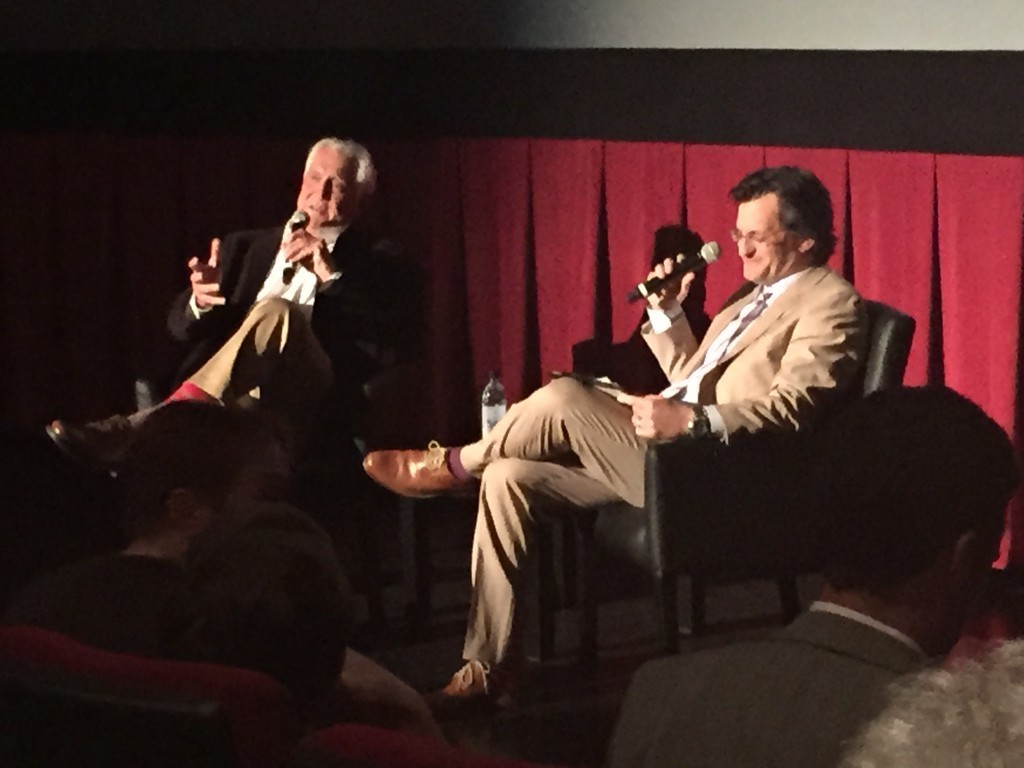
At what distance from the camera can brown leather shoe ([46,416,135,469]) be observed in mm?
3619

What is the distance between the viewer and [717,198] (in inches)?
165

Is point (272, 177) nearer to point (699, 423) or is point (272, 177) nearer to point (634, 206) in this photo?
point (634, 206)

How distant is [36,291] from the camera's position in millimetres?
5266

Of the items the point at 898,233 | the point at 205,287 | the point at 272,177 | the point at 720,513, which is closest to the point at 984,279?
the point at 898,233

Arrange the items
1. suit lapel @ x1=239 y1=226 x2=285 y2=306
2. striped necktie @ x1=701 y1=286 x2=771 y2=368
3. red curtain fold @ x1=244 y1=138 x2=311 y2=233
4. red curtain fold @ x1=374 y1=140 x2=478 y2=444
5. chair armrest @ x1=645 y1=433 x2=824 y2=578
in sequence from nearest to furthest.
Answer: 1. chair armrest @ x1=645 y1=433 x2=824 y2=578
2. striped necktie @ x1=701 y1=286 x2=771 y2=368
3. suit lapel @ x1=239 y1=226 x2=285 y2=306
4. red curtain fold @ x1=374 y1=140 x2=478 y2=444
5. red curtain fold @ x1=244 y1=138 x2=311 y2=233

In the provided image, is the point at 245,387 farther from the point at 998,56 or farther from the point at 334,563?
the point at 334,563

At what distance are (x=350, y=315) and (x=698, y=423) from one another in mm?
1012

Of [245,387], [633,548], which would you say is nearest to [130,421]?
[245,387]

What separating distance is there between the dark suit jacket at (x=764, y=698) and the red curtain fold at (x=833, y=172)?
274 centimetres

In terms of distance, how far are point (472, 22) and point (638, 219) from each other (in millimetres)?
801

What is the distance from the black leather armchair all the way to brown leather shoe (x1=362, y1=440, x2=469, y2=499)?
1.00 feet

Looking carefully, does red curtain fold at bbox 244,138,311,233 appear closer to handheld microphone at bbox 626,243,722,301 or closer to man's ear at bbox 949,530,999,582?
handheld microphone at bbox 626,243,722,301

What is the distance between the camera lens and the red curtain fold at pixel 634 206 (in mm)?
4285

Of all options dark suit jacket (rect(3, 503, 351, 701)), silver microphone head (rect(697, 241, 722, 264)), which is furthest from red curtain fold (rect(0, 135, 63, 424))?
dark suit jacket (rect(3, 503, 351, 701))
